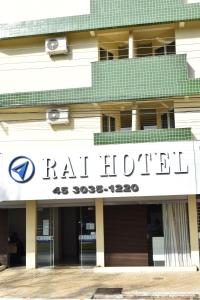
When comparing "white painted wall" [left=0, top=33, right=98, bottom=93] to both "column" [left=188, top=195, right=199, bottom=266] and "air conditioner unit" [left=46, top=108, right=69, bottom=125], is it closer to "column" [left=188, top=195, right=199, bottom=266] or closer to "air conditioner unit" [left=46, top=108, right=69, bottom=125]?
"air conditioner unit" [left=46, top=108, right=69, bottom=125]

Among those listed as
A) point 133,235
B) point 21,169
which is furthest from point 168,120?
point 21,169

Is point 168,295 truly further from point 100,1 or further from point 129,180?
point 100,1

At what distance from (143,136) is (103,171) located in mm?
2137

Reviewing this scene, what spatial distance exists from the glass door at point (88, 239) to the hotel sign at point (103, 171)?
2066 millimetres

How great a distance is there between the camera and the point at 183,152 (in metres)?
15.0

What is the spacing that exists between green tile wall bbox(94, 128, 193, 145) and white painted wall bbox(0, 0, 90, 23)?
5546mm

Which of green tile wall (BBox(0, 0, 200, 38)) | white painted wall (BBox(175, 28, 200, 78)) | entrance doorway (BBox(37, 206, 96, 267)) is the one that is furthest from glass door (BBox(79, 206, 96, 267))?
green tile wall (BBox(0, 0, 200, 38))

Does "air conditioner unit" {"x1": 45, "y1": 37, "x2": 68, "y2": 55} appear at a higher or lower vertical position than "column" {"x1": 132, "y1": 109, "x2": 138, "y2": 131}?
higher

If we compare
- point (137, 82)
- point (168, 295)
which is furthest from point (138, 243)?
point (137, 82)

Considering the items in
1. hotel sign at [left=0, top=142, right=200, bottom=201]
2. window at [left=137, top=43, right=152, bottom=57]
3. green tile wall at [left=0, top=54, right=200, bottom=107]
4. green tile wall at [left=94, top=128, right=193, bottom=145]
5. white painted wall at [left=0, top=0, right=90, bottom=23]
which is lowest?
hotel sign at [left=0, top=142, right=200, bottom=201]

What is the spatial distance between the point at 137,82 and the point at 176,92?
60.8 inches

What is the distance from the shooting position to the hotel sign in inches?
587

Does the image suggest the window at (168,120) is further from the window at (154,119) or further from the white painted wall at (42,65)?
the white painted wall at (42,65)

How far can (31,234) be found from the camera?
17.1 metres
